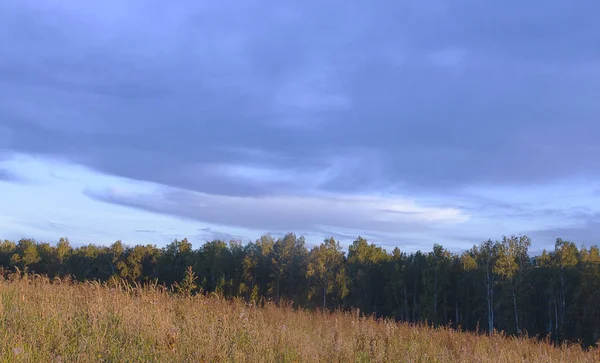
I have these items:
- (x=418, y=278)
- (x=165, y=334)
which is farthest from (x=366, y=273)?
(x=165, y=334)

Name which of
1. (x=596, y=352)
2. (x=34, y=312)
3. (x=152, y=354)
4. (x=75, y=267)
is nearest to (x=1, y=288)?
(x=34, y=312)

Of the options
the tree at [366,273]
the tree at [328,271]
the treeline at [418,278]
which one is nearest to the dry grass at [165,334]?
the treeline at [418,278]

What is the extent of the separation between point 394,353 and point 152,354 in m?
3.79

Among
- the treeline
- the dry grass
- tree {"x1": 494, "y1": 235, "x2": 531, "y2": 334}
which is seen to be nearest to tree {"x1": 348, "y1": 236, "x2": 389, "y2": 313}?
the treeline

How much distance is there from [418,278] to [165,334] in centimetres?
4579

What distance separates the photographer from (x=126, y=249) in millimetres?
60406

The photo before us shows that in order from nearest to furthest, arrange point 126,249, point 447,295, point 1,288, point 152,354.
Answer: point 152,354, point 1,288, point 447,295, point 126,249

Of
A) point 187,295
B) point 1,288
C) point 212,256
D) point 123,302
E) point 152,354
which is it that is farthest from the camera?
point 212,256

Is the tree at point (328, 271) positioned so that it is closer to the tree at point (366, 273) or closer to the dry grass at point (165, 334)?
the tree at point (366, 273)

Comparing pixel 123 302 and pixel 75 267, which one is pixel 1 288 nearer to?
pixel 123 302

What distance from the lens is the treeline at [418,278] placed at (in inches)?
1548

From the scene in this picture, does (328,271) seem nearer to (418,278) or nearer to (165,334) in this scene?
(418,278)

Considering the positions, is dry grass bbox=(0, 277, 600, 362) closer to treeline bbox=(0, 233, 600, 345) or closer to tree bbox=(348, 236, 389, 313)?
treeline bbox=(0, 233, 600, 345)

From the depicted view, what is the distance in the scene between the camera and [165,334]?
6.28 meters
